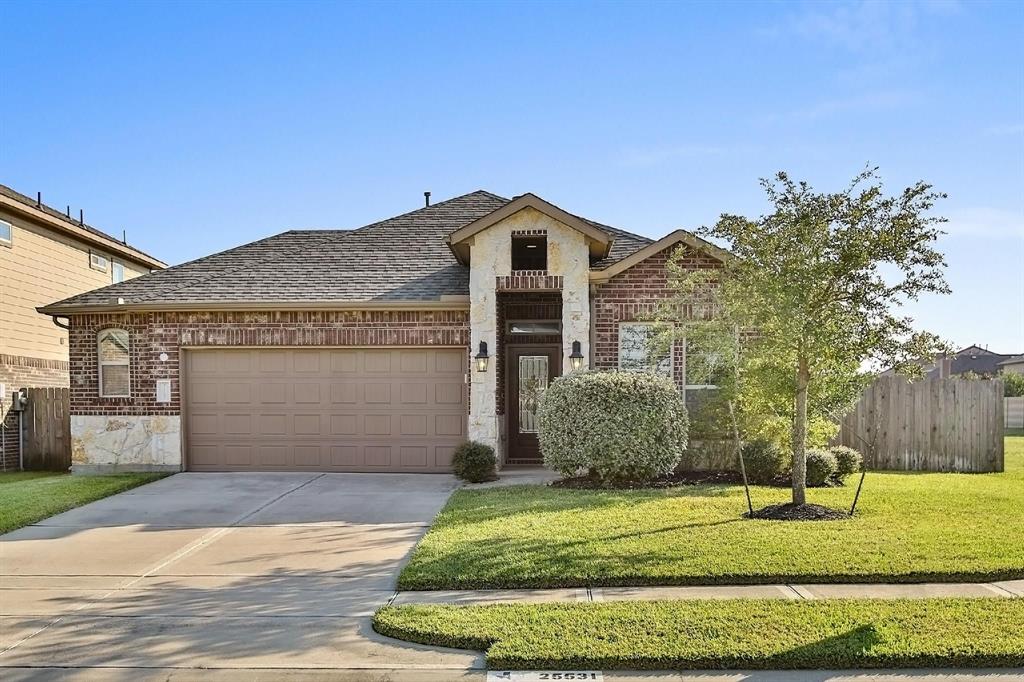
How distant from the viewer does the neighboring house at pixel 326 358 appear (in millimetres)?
12789

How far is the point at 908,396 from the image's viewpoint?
45.8 feet

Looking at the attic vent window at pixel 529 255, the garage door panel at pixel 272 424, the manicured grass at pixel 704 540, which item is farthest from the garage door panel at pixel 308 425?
the attic vent window at pixel 529 255

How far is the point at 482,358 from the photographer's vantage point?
12570mm

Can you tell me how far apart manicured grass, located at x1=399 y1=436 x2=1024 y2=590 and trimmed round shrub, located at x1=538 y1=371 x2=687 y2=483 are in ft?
1.48

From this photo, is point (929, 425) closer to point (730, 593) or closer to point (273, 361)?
point (730, 593)

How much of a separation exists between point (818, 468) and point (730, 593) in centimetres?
596

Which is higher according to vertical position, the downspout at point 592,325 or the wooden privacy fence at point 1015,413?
the downspout at point 592,325

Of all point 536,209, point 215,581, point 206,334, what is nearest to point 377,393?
point 206,334

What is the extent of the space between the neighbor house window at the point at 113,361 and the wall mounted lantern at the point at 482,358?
6.51 metres

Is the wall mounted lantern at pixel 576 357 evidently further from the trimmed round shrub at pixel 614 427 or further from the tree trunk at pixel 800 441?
the tree trunk at pixel 800 441

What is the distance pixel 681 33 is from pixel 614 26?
949 millimetres

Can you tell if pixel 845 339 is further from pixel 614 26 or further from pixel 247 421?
pixel 247 421

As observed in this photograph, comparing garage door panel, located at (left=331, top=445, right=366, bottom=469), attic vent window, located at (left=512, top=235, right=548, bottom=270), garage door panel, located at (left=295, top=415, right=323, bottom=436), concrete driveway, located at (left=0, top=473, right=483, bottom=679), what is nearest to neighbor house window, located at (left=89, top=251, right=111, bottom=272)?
garage door panel, located at (left=295, top=415, right=323, bottom=436)

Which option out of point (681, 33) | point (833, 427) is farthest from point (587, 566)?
point (681, 33)
